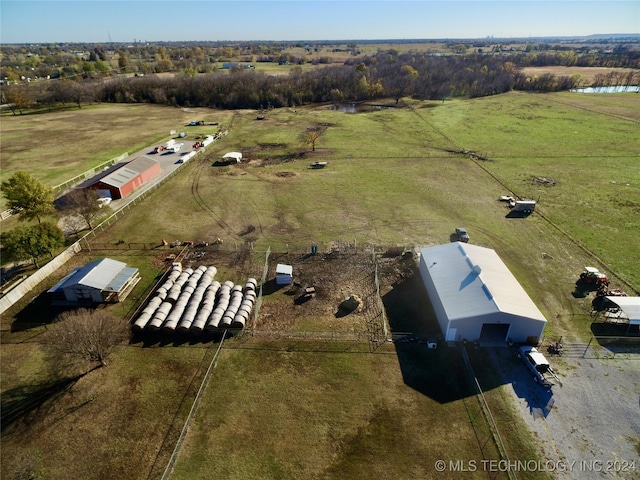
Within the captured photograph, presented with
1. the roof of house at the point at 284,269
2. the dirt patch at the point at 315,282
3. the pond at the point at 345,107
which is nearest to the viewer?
the dirt patch at the point at 315,282

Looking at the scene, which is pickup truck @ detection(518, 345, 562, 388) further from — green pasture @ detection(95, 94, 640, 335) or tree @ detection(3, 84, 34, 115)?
tree @ detection(3, 84, 34, 115)

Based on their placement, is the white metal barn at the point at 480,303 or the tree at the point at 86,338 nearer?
the tree at the point at 86,338

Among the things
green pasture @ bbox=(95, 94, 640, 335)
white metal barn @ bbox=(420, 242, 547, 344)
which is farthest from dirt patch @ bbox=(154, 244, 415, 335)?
white metal barn @ bbox=(420, 242, 547, 344)

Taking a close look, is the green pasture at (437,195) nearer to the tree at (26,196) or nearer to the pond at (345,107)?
the tree at (26,196)

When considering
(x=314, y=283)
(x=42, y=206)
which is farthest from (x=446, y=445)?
(x=42, y=206)

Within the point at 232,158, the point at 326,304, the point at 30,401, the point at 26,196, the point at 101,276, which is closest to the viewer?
the point at 30,401

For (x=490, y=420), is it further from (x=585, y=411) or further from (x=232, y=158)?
(x=232, y=158)

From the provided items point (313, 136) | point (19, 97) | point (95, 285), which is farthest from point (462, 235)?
point (19, 97)

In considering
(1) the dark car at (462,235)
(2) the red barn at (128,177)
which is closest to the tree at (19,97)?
(2) the red barn at (128,177)
